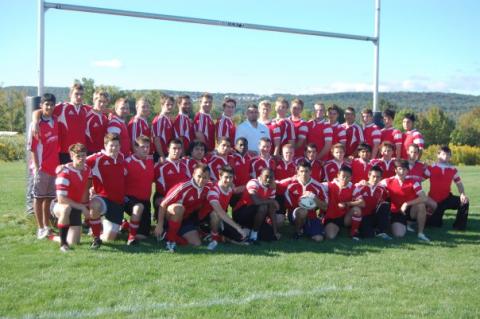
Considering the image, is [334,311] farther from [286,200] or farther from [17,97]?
[17,97]

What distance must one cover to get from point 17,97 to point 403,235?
2415 inches

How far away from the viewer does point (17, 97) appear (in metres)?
61.1

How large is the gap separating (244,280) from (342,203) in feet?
7.83

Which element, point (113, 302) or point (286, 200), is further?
point (286, 200)

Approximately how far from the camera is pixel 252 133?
6.98m

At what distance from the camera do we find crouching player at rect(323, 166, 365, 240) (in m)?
6.40

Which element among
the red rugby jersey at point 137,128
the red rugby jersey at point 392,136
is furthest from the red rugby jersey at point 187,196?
the red rugby jersey at point 392,136

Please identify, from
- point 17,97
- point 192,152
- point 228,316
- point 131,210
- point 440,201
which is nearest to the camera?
point 228,316

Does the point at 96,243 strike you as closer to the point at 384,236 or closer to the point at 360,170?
the point at 384,236

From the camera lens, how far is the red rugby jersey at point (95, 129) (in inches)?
253

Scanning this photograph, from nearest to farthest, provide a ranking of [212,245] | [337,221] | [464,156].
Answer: [212,245] → [337,221] → [464,156]

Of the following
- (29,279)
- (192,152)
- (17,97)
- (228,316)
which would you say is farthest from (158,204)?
(17,97)

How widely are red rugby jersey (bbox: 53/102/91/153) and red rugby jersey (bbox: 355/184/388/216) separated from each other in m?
3.35

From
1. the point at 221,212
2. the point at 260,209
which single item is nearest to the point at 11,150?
the point at 260,209
